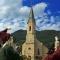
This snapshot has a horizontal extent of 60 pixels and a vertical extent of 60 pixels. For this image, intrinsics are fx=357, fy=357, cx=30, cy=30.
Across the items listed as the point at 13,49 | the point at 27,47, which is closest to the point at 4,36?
the point at 13,49

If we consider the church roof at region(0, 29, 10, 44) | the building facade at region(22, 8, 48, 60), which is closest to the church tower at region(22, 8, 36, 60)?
the building facade at region(22, 8, 48, 60)

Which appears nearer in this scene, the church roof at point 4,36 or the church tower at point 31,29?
the church roof at point 4,36

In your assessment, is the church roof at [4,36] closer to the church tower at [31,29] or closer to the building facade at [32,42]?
the building facade at [32,42]

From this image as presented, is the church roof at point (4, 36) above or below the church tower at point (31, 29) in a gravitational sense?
below

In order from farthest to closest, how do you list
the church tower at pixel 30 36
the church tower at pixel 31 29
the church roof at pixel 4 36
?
the church tower at pixel 31 29 < the church tower at pixel 30 36 < the church roof at pixel 4 36

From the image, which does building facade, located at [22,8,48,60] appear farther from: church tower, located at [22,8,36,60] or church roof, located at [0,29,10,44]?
church roof, located at [0,29,10,44]

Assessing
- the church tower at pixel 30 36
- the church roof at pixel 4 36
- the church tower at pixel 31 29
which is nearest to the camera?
the church roof at pixel 4 36

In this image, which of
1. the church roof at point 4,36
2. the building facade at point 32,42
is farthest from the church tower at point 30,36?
the church roof at point 4,36

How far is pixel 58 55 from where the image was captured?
1.96 m

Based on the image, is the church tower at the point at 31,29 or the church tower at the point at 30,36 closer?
the church tower at the point at 30,36

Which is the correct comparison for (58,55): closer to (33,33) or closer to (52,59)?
(52,59)

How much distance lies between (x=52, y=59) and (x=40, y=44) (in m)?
42.3

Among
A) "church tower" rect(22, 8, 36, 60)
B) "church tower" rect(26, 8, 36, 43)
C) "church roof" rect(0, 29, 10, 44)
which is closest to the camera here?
"church roof" rect(0, 29, 10, 44)

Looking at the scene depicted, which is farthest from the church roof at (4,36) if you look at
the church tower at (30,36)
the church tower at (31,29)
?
the church tower at (31,29)
